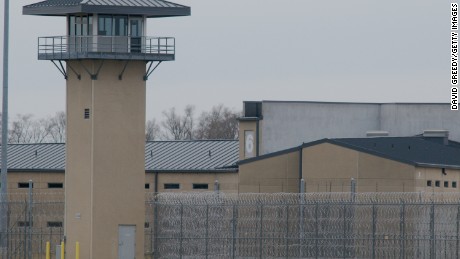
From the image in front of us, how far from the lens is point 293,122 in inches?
2474

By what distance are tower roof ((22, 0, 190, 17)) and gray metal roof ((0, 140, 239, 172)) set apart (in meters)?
11.7

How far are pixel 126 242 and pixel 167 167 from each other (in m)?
12.6

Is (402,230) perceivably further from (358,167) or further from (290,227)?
(358,167)

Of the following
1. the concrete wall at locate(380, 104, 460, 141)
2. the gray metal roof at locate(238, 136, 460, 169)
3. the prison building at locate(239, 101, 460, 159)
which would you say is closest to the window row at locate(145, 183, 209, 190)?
the gray metal roof at locate(238, 136, 460, 169)

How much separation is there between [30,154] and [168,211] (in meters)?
16.7

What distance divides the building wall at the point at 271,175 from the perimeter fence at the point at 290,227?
11.1ft

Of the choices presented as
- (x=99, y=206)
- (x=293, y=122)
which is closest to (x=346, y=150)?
(x=99, y=206)

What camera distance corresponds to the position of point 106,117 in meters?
43.7

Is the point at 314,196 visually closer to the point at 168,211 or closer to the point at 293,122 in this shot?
the point at 168,211

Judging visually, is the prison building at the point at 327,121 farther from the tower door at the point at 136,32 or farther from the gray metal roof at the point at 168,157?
the tower door at the point at 136,32

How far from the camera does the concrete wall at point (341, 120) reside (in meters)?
62.0

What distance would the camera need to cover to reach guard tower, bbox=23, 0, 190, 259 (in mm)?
43188

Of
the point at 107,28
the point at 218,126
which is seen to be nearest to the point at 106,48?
the point at 107,28

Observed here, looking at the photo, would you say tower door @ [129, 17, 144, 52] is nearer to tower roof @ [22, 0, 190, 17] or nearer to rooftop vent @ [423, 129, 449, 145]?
tower roof @ [22, 0, 190, 17]
